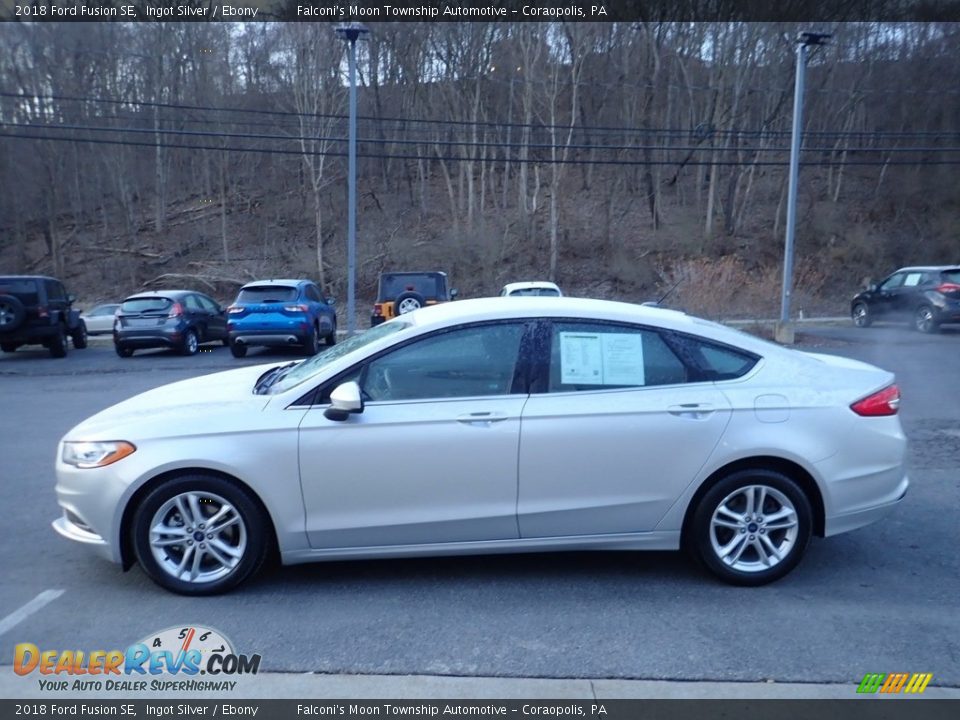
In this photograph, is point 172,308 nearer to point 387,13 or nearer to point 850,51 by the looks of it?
point 387,13

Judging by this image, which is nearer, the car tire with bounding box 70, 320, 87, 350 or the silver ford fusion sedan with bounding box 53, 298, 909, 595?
the silver ford fusion sedan with bounding box 53, 298, 909, 595

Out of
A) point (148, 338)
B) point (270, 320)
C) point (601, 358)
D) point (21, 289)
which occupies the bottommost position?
point (148, 338)

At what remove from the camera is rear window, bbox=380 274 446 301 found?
2077 centimetres

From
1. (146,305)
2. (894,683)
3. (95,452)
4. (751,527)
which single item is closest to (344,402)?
(95,452)

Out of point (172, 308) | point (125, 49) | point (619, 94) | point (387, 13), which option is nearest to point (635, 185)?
point (619, 94)

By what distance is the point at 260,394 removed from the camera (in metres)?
4.91

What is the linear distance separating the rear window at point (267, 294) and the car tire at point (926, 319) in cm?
1574

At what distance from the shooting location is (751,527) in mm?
4730

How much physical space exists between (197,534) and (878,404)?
3886 mm

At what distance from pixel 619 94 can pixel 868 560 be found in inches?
1635

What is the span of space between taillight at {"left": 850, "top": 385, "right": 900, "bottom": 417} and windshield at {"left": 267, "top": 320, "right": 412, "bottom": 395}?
2.63 meters

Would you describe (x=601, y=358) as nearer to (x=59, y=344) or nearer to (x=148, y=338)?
(x=148, y=338)

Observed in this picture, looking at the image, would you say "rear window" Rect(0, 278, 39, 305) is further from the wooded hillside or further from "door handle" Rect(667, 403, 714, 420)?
the wooded hillside

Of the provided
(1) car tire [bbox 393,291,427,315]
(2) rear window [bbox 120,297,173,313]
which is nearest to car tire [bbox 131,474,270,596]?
(2) rear window [bbox 120,297,173,313]
